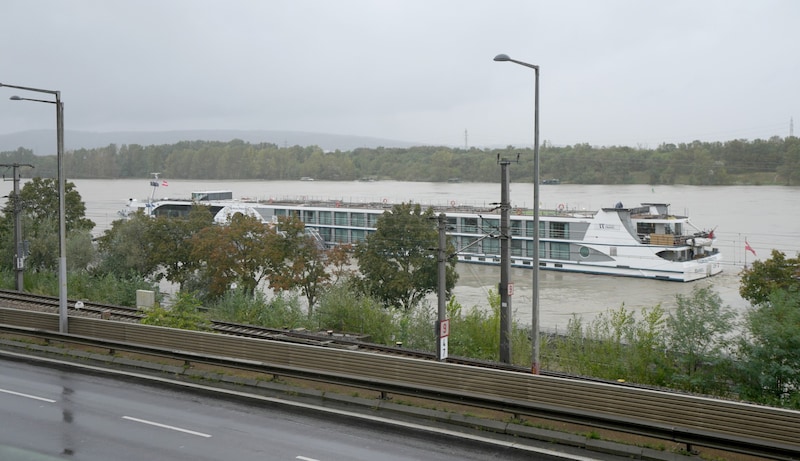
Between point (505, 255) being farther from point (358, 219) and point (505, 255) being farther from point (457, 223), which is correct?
point (358, 219)

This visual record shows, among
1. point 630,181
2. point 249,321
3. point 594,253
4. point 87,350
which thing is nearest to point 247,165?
point 630,181

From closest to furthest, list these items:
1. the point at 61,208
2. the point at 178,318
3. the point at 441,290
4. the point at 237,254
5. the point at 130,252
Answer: the point at 441,290 → the point at 61,208 → the point at 178,318 → the point at 237,254 → the point at 130,252

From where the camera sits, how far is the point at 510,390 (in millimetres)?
12547

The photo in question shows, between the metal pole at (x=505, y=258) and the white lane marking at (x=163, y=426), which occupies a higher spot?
the metal pole at (x=505, y=258)

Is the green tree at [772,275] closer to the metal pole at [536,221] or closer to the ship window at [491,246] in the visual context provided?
the metal pole at [536,221]

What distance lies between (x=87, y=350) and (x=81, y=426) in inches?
241

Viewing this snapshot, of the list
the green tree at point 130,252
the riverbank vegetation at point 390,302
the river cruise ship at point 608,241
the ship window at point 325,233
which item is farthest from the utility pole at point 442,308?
the ship window at point 325,233

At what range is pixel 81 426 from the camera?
1207 cm

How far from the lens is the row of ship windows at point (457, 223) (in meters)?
58.9

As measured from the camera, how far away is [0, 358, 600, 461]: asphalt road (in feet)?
35.2

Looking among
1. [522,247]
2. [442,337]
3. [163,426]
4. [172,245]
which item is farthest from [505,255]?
[522,247]

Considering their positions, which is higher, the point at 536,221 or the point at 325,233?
the point at 536,221

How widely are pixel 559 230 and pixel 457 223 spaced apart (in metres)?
8.08

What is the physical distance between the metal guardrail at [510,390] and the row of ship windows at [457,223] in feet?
130
